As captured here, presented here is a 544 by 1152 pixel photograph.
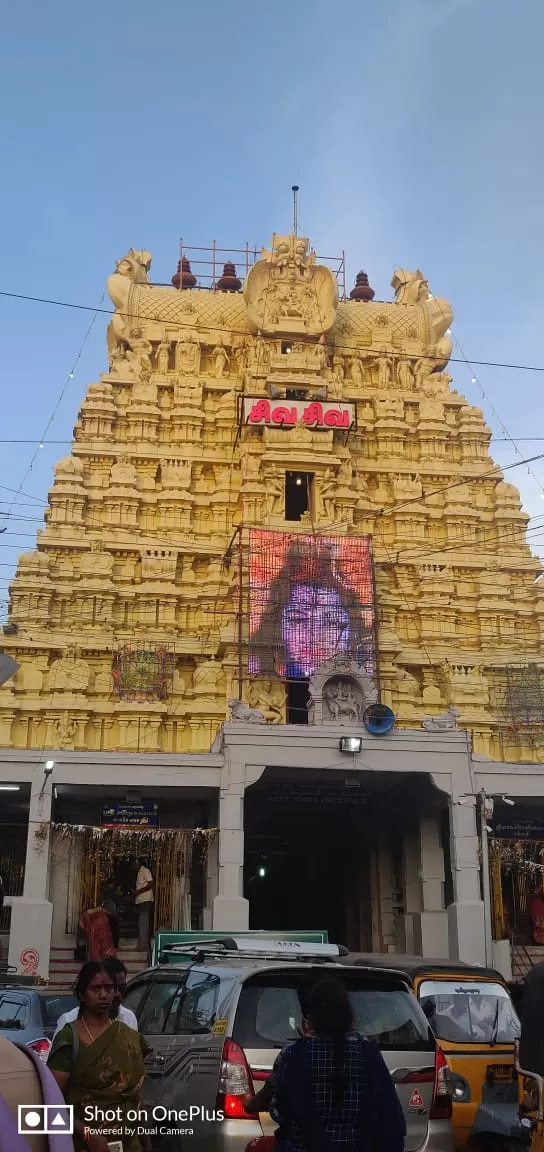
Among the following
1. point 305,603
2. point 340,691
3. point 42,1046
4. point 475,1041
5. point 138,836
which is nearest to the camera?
point 42,1046

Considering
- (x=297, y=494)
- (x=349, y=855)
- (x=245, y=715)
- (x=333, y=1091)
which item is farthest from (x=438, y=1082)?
(x=297, y=494)

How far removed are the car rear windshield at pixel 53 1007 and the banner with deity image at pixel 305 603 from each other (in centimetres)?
1620

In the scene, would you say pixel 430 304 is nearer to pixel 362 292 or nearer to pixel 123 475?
pixel 362 292

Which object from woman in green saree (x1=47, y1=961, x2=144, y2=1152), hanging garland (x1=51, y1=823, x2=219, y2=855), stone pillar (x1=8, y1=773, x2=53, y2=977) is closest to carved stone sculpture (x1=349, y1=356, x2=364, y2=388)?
hanging garland (x1=51, y1=823, x2=219, y2=855)

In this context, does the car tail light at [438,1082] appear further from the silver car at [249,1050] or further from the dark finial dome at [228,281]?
Result: the dark finial dome at [228,281]

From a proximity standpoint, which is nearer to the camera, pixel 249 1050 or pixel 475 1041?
pixel 249 1050

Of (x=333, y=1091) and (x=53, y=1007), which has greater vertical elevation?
(x=333, y=1091)

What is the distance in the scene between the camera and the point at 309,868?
112 feet

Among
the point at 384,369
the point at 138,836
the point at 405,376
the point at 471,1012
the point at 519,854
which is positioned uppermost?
the point at 384,369

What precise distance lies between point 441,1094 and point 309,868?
26961 millimetres

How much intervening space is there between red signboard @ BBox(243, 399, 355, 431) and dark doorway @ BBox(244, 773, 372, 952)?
39.5ft

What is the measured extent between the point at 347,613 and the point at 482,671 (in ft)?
16.5

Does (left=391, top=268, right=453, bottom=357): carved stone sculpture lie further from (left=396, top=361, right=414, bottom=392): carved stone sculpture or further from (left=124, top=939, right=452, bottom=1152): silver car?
(left=124, top=939, right=452, bottom=1152): silver car

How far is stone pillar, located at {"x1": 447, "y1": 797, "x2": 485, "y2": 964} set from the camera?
2319 centimetres
